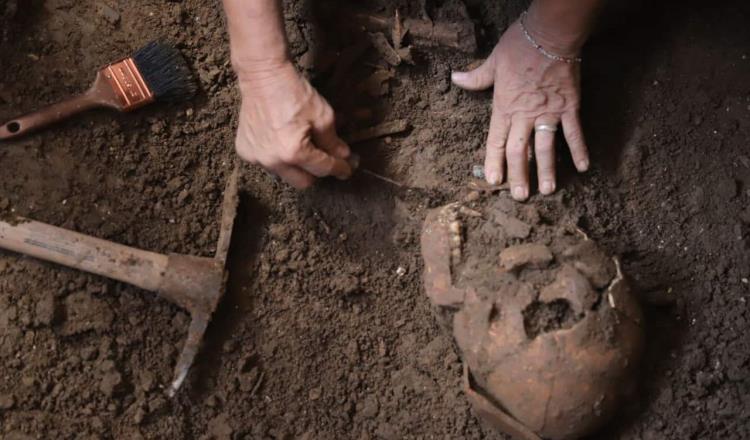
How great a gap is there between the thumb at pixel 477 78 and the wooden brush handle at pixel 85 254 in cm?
92

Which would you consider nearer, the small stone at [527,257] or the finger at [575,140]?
the small stone at [527,257]

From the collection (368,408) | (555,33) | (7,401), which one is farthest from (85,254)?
(555,33)

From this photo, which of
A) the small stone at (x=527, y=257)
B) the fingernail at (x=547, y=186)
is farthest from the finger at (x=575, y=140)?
the small stone at (x=527, y=257)

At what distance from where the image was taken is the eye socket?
181cm

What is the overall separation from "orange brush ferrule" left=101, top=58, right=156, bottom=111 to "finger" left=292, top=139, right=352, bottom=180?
1.73ft

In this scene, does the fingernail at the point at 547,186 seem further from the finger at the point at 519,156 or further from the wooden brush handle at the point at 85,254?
the wooden brush handle at the point at 85,254

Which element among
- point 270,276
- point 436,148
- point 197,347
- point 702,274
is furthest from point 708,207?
point 197,347

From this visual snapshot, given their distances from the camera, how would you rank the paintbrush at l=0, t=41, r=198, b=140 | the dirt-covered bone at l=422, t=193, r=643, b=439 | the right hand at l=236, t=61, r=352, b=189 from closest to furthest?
the dirt-covered bone at l=422, t=193, r=643, b=439
the right hand at l=236, t=61, r=352, b=189
the paintbrush at l=0, t=41, r=198, b=140

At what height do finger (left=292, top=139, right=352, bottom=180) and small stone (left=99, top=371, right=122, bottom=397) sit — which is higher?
finger (left=292, top=139, right=352, bottom=180)

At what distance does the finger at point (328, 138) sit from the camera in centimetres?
166

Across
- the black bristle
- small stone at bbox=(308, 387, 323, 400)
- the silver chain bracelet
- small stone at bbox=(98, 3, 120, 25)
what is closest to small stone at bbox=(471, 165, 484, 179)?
the silver chain bracelet

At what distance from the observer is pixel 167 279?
66.8 inches

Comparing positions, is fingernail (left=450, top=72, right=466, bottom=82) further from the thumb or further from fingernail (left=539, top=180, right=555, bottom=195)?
fingernail (left=539, top=180, right=555, bottom=195)

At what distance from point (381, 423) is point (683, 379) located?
0.75 metres
